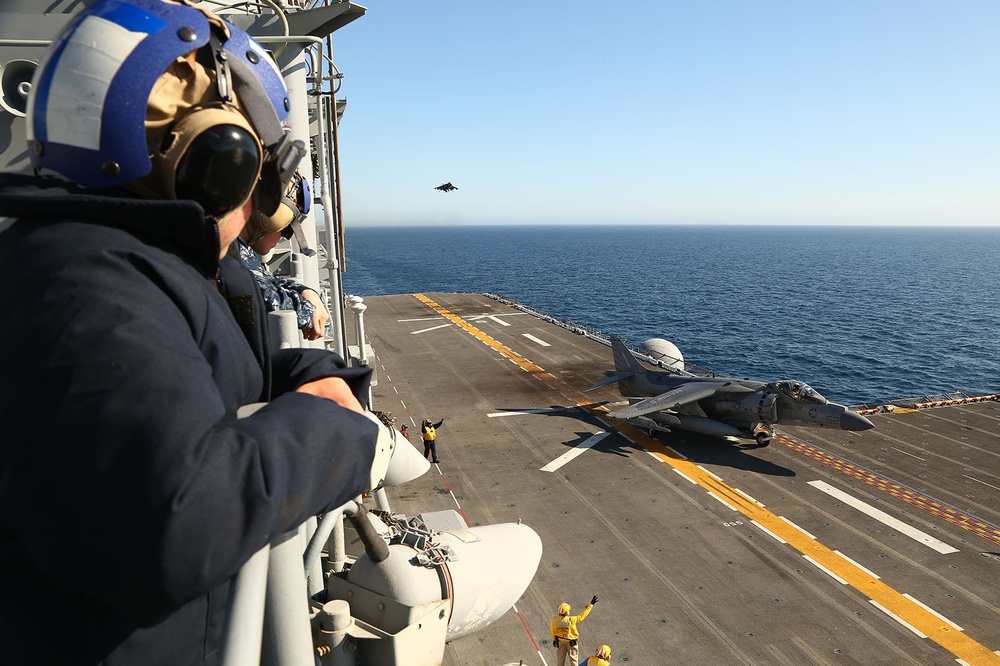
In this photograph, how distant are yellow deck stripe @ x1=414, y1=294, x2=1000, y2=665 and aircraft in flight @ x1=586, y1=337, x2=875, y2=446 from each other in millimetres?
1256

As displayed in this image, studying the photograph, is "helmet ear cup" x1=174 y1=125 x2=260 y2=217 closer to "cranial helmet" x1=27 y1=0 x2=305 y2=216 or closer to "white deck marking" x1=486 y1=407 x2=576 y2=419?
"cranial helmet" x1=27 y1=0 x2=305 y2=216

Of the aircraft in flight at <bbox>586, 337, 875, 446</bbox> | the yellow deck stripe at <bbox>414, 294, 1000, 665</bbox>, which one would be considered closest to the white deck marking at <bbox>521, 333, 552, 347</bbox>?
the aircraft in flight at <bbox>586, 337, 875, 446</bbox>

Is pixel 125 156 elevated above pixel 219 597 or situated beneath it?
elevated above

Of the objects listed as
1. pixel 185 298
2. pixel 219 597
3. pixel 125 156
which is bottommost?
pixel 219 597

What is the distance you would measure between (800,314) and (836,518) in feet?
204

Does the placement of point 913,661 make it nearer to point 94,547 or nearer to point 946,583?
point 946,583

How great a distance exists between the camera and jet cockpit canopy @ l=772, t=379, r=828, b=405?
22.1 meters

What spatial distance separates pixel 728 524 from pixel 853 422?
7152 mm

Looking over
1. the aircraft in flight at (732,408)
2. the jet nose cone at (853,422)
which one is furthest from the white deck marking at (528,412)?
the jet nose cone at (853,422)

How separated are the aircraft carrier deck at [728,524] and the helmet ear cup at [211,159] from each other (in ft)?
42.6

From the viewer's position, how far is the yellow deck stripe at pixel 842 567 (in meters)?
13.1

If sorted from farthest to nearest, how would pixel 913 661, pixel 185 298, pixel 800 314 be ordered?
pixel 800 314 → pixel 913 661 → pixel 185 298

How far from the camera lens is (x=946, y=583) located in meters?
15.2

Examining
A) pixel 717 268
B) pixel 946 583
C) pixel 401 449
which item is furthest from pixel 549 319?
pixel 717 268
